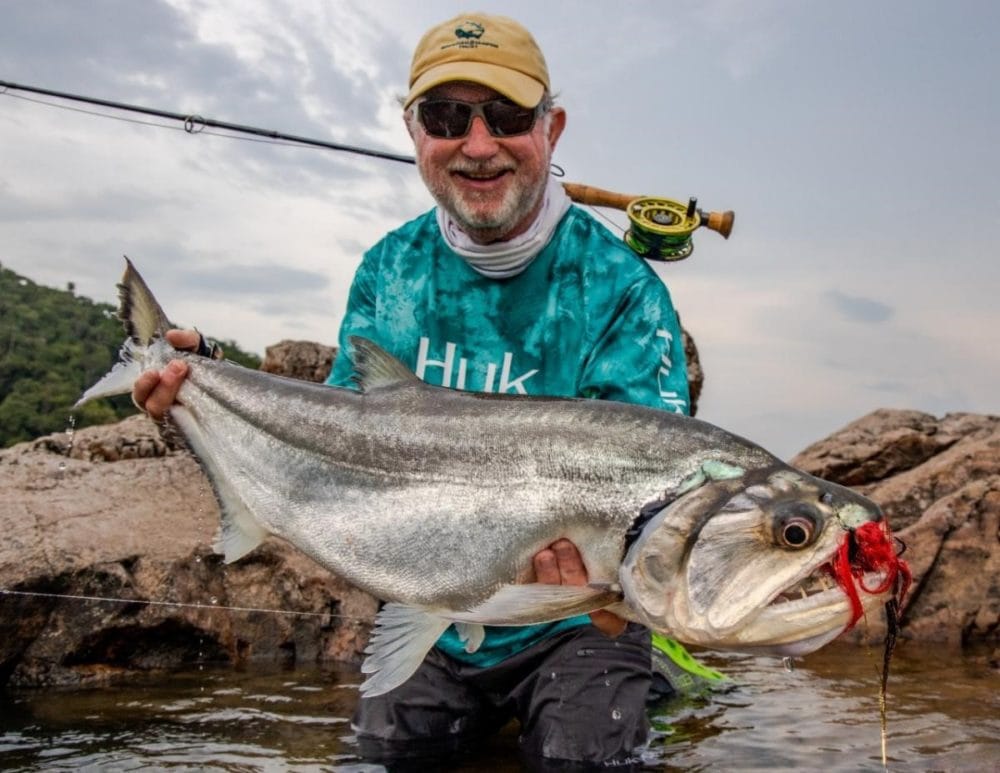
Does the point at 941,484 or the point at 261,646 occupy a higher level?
the point at 941,484

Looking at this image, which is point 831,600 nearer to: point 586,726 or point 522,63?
point 586,726

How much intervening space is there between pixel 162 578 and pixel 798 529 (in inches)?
167

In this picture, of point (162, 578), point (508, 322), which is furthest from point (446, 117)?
point (162, 578)

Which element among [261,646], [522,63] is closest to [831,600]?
[522,63]

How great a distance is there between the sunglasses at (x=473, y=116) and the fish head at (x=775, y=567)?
2017 mm

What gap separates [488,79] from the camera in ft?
13.6

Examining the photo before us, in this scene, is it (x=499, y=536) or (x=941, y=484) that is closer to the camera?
(x=499, y=536)

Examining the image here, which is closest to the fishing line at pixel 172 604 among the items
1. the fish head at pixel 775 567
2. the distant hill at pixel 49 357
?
the fish head at pixel 775 567

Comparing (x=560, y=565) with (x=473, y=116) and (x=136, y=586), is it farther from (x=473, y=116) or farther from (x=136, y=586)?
(x=136, y=586)

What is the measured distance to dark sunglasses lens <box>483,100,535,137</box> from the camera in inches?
166

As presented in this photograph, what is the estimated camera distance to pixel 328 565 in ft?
11.8

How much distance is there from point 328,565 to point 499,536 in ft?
2.35

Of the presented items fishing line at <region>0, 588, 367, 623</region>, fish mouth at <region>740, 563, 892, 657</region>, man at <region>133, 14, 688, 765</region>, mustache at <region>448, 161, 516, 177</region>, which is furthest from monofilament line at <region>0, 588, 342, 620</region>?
fish mouth at <region>740, 563, 892, 657</region>

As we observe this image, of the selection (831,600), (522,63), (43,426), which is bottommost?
(831,600)
